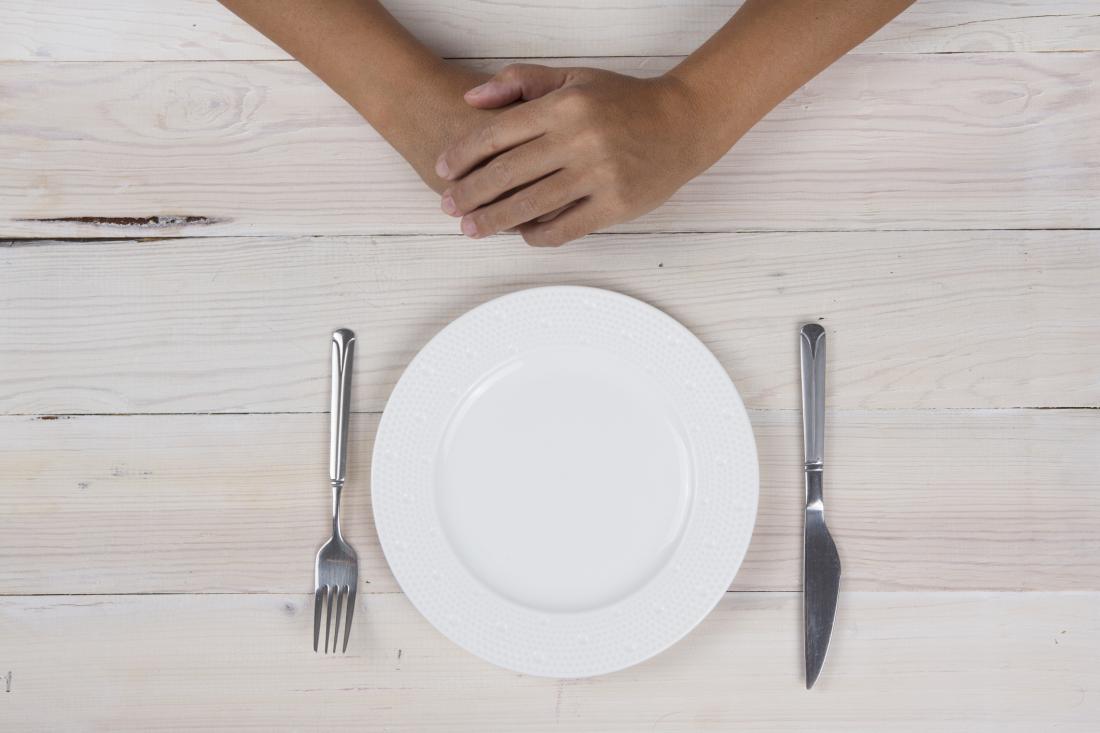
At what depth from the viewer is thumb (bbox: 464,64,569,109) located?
59 centimetres

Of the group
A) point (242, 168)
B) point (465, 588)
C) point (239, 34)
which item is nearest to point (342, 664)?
point (465, 588)

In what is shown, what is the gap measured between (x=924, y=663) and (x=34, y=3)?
2.90ft

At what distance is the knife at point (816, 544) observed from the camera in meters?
0.61

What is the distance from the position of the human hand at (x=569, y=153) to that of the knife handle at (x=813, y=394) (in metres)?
0.16

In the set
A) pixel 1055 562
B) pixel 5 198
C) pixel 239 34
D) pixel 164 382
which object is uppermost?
pixel 239 34

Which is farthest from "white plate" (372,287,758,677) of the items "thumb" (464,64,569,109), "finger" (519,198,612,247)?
"thumb" (464,64,569,109)

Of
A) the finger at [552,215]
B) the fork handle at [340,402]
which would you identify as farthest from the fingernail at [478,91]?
the fork handle at [340,402]

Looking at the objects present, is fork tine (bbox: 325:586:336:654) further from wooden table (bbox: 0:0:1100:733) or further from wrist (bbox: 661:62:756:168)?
wrist (bbox: 661:62:756:168)

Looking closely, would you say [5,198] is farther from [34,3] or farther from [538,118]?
[538,118]

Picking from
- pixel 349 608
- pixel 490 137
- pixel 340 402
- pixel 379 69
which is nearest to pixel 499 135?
pixel 490 137

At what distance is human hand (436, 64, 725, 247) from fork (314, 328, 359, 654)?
151mm

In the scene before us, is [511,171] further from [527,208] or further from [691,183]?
[691,183]

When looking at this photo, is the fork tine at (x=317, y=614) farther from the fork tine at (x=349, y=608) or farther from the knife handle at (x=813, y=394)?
the knife handle at (x=813, y=394)

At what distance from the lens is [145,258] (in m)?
0.64
